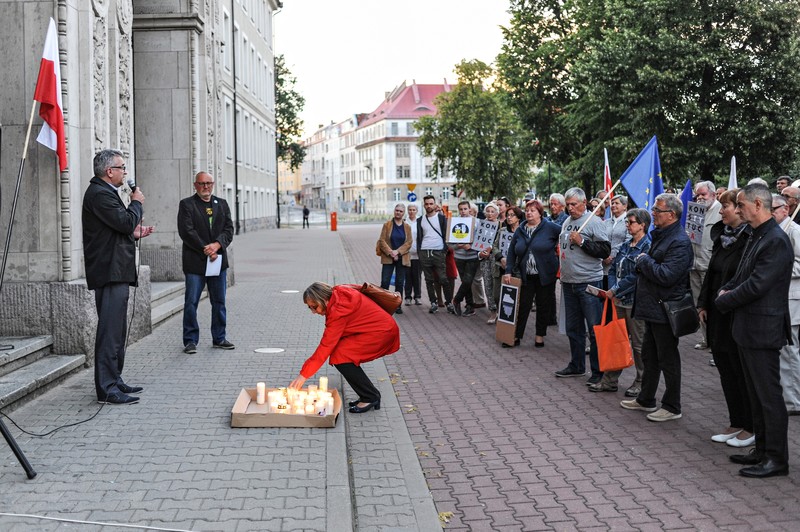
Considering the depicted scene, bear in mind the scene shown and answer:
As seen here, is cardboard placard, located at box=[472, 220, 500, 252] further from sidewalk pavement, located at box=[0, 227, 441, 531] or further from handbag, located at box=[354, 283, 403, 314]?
handbag, located at box=[354, 283, 403, 314]

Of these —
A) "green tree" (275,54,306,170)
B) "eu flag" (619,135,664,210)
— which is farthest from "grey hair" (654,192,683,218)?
"green tree" (275,54,306,170)

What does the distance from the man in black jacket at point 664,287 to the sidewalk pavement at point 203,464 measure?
2328mm

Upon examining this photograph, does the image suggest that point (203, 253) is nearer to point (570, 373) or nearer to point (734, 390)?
point (570, 373)

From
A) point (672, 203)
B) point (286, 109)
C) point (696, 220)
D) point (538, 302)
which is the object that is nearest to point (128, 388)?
point (672, 203)

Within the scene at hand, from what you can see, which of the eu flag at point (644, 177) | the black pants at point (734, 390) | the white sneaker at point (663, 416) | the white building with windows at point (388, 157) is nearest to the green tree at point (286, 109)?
the white building with windows at point (388, 157)

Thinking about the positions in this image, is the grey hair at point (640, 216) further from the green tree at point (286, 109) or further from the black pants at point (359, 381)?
the green tree at point (286, 109)

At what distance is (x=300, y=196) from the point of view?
642 feet

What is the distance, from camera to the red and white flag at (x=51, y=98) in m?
7.00

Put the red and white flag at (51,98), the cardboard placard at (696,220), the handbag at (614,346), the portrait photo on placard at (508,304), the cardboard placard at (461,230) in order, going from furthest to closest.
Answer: the cardboard placard at (461,230) → the portrait photo on placard at (508,304) → the cardboard placard at (696,220) → the handbag at (614,346) → the red and white flag at (51,98)

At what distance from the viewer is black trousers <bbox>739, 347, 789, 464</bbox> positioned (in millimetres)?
5750

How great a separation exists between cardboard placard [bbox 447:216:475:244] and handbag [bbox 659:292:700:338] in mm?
7146

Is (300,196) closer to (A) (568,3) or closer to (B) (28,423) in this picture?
(A) (568,3)

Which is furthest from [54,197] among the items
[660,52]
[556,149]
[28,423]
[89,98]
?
[556,149]

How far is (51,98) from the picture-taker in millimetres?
7430
